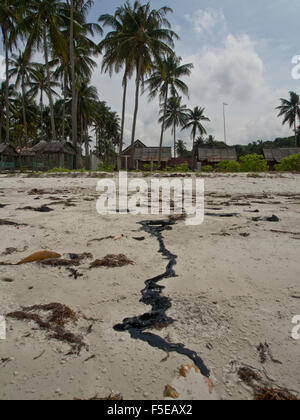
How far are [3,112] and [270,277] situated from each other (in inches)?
1587

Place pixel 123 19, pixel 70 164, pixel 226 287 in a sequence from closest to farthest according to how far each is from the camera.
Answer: pixel 226 287
pixel 123 19
pixel 70 164

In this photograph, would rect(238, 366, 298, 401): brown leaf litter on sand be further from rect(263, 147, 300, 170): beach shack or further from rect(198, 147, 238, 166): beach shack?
rect(263, 147, 300, 170): beach shack

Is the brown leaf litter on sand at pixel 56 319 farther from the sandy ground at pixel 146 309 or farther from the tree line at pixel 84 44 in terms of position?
the tree line at pixel 84 44

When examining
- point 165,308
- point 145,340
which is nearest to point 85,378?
point 145,340

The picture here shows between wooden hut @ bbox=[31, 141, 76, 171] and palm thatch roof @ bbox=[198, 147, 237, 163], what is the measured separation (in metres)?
16.7

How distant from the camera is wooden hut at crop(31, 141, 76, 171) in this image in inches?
817

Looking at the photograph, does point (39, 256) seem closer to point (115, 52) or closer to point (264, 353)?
point (264, 353)

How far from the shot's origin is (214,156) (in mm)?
32594

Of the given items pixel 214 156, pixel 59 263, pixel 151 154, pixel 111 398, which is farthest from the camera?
pixel 214 156

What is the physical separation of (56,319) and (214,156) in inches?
1309

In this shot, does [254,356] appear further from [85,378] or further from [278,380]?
[85,378]

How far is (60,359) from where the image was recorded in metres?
1.09

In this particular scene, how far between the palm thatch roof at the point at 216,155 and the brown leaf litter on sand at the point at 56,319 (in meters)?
32.2

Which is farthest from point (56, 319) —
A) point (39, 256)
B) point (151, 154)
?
point (151, 154)
